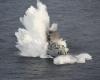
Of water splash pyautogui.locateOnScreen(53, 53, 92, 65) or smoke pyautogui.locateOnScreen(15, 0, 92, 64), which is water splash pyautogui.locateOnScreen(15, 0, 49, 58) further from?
water splash pyautogui.locateOnScreen(53, 53, 92, 65)

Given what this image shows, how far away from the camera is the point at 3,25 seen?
542 ft

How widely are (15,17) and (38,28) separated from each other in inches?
1429

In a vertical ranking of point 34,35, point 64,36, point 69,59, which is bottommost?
point 69,59

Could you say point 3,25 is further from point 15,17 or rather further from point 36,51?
point 36,51

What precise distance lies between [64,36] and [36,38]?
16.1 metres

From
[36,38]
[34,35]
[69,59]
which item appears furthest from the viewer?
[34,35]

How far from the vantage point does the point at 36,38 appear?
456ft

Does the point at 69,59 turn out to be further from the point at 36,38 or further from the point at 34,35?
the point at 34,35

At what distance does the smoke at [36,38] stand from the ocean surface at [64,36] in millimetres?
1741

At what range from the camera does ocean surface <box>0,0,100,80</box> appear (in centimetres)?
12612

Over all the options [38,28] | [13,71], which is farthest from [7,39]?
[13,71]

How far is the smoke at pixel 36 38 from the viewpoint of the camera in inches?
5294

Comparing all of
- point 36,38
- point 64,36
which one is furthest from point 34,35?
point 64,36

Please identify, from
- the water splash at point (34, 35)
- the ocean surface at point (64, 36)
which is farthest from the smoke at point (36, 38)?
the ocean surface at point (64, 36)
